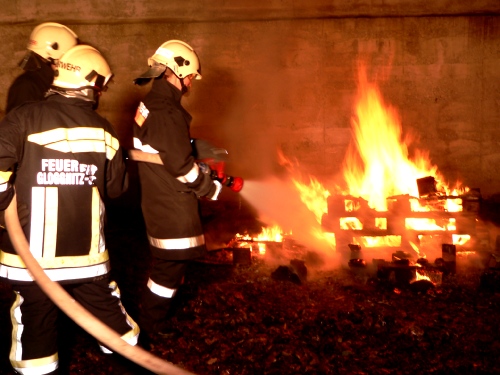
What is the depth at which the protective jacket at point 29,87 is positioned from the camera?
419cm

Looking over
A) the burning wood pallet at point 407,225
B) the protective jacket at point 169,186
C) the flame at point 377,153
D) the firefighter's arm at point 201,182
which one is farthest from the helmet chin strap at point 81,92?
the flame at point 377,153

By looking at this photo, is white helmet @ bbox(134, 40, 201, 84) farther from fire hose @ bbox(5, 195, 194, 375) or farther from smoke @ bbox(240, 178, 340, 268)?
smoke @ bbox(240, 178, 340, 268)

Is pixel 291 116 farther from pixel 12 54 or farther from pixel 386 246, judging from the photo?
pixel 12 54

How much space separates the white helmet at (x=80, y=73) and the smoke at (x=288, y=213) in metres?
3.95

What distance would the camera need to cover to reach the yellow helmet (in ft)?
10.3

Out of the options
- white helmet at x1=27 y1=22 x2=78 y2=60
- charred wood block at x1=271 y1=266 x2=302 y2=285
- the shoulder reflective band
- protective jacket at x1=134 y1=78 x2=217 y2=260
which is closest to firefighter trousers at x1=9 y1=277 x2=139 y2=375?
the shoulder reflective band

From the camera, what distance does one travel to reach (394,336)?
441 cm

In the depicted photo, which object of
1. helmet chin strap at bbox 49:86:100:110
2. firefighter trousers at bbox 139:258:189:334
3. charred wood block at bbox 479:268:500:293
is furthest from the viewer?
charred wood block at bbox 479:268:500:293

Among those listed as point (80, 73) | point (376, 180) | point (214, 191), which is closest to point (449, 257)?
point (376, 180)

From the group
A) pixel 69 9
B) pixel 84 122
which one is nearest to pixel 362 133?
pixel 69 9

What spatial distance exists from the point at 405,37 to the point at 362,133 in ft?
5.52

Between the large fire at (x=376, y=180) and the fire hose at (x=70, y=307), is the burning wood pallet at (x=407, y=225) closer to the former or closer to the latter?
the large fire at (x=376, y=180)

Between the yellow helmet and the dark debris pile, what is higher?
the yellow helmet

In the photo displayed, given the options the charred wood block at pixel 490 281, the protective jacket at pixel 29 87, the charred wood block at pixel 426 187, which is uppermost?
the protective jacket at pixel 29 87
